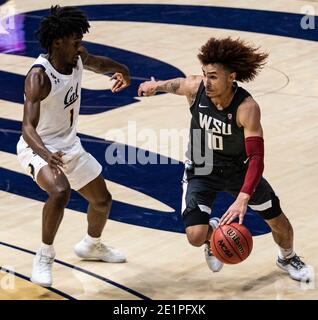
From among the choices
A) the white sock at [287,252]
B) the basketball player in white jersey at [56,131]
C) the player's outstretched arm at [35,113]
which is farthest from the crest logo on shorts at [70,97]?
the white sock at [287,252]

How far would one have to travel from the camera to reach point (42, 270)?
808 cm

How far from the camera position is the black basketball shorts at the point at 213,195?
8109 mm

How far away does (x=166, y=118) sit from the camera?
494 inches

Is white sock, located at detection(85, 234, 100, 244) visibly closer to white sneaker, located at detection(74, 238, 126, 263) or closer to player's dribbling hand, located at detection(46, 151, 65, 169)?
white sneaker, located at detection(74, 238, 126, 263)

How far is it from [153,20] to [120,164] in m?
6.18

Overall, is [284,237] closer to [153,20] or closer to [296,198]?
[296,198]

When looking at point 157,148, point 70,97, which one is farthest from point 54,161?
point 157,148

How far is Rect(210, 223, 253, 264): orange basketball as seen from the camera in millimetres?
7758

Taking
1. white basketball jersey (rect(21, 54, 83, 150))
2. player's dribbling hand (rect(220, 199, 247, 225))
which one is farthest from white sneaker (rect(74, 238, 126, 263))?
player's dribbling hand (rect(220, 199, 247, 225))

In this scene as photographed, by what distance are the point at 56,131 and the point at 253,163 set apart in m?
1.61

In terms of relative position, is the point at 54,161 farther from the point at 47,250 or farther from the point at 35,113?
the point at 47,250
